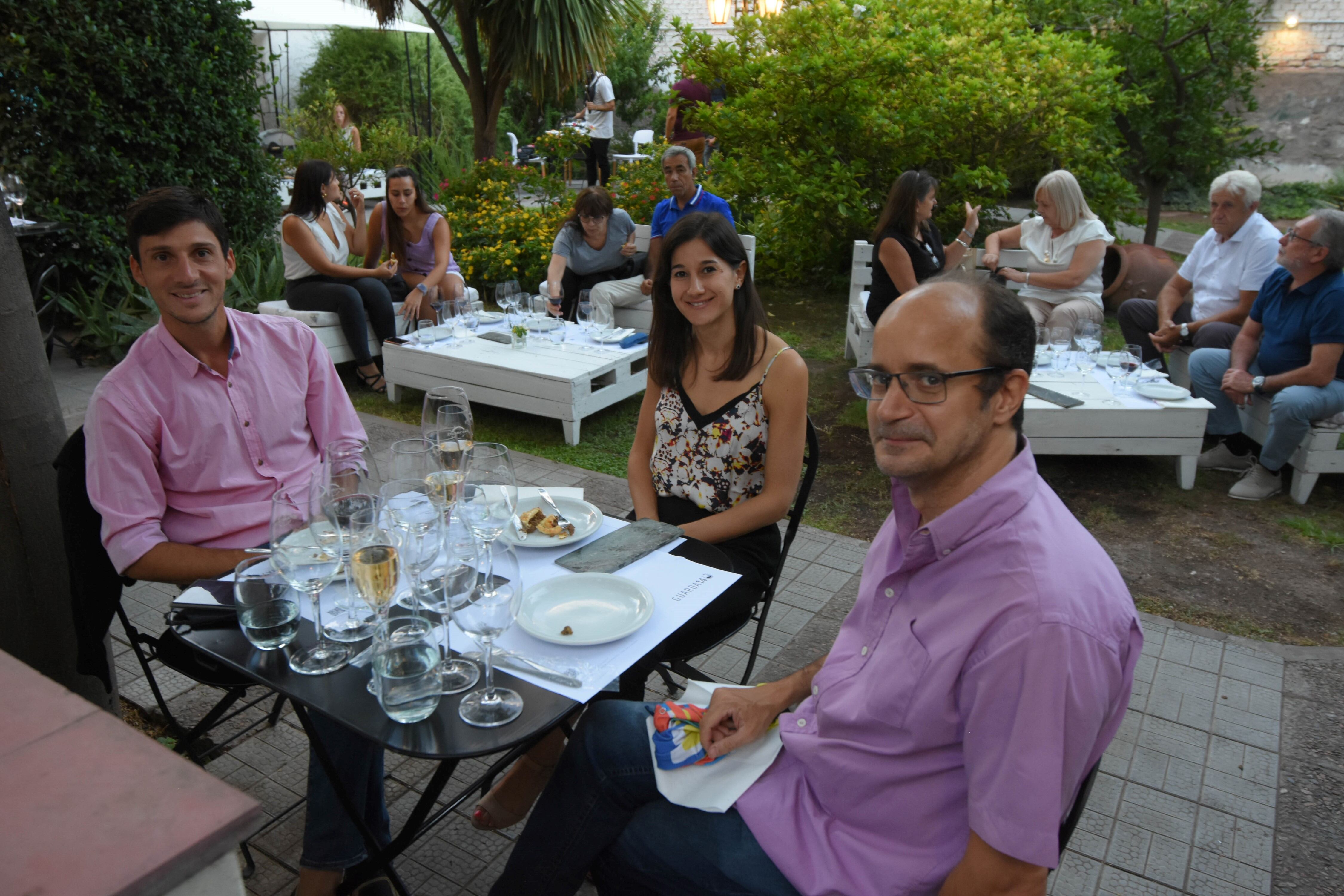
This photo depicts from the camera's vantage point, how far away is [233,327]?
2.67m

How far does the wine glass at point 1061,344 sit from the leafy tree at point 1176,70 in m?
4.80

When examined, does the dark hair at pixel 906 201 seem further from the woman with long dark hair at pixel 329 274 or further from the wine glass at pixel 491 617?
the wine glass at pixel 491 617

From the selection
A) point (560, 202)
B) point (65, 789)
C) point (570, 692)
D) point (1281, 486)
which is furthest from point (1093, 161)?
point (65, 789)

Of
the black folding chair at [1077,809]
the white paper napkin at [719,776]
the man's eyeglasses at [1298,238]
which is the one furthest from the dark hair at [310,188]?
the black folding chair at [1077,809]

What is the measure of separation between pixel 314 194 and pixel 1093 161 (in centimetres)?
722

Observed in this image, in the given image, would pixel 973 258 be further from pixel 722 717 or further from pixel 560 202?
pixel 722 717

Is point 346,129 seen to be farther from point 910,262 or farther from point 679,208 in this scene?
point 910,262

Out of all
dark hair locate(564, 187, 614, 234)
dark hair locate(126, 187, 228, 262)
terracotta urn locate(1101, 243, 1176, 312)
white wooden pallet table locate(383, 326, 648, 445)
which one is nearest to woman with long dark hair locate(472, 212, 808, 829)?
dark hair locate(126, 187, 228, 262)

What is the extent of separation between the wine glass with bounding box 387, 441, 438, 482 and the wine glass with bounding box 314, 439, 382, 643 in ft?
0.15

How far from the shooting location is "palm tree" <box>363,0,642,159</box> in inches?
434

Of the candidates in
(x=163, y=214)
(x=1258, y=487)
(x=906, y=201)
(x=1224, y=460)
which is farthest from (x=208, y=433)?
(x=1224, y=460)

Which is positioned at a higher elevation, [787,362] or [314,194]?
[314,194]

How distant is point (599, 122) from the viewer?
13.4m

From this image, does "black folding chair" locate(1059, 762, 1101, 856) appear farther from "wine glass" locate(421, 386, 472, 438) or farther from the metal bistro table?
"wine glass" locate(421, 386, 472, 438)
